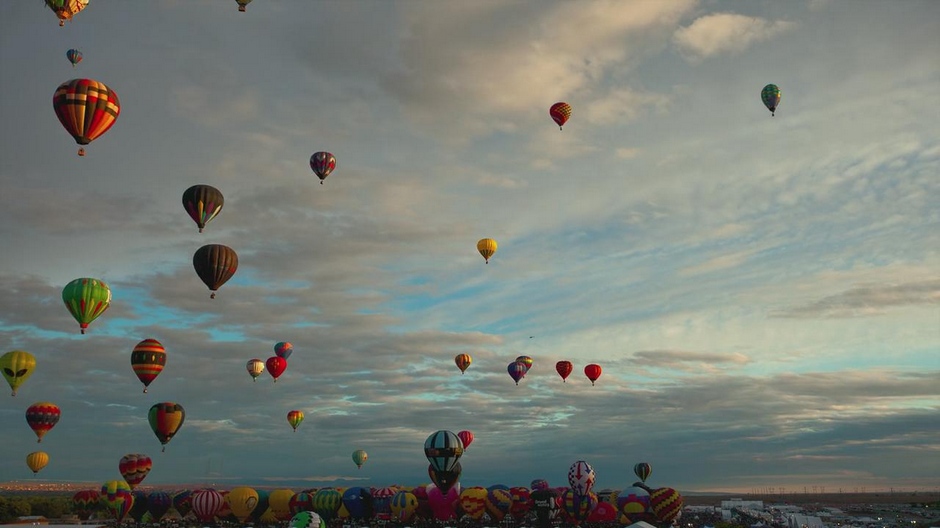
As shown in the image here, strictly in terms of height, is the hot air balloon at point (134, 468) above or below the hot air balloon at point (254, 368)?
below

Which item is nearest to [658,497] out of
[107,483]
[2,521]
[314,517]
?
[314,517]

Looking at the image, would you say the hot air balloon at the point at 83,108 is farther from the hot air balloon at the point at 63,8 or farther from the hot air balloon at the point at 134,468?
the hot air balloon at the point at 134,468

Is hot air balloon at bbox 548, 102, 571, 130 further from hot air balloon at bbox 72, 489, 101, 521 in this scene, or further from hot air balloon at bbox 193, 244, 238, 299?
hot air balloon at bbox 72, 489, 101, 521

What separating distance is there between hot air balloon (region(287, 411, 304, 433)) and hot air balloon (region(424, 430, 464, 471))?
33121mm

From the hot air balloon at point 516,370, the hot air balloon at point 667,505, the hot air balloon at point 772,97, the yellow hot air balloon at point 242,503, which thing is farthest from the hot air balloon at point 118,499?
the hot air balloon at point 772,97

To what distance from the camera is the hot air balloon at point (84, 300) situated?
4062cm

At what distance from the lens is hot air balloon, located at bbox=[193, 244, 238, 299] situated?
135 feet

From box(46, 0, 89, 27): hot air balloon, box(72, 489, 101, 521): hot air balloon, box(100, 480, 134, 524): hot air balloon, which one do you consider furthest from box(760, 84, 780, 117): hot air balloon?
box(72, 489, 101, 521): hot air balloon

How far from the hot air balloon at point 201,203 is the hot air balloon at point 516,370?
38.8 m

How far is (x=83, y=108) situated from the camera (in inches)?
1375

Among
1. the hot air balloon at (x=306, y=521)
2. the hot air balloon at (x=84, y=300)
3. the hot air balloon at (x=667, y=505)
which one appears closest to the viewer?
the hot air balloon at (x=306, y=521)

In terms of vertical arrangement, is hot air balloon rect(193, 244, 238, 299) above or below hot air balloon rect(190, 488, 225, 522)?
above

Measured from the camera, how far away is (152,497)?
62000 mm

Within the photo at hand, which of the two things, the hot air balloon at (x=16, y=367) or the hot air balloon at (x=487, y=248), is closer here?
the hot air balloon at (x=16, y=367)
